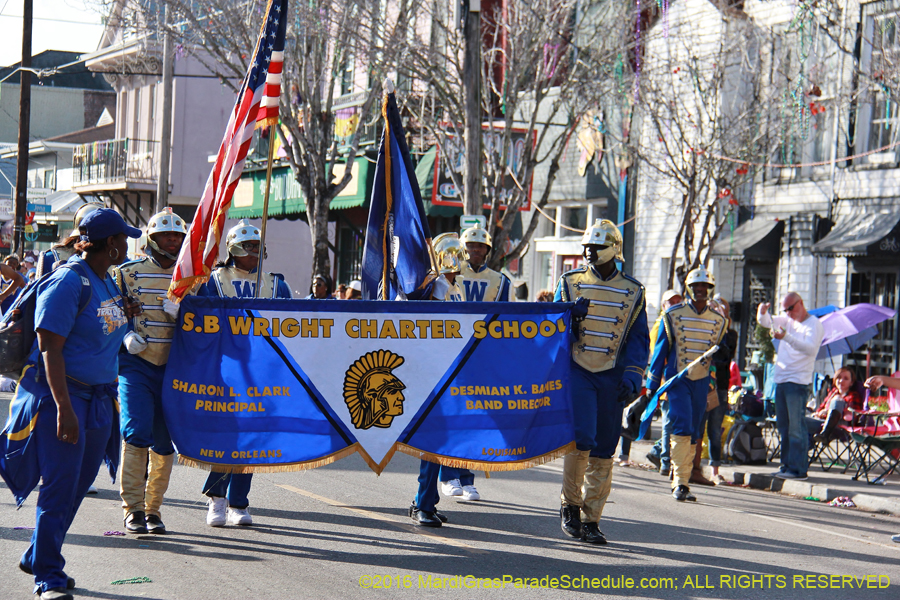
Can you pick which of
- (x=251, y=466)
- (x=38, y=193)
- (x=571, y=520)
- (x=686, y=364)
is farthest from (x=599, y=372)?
(x=38, y=193)

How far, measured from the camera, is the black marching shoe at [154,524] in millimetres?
7117

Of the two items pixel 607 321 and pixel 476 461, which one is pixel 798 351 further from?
pixel 476 461

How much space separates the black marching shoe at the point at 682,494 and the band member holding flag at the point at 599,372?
248 centimetres

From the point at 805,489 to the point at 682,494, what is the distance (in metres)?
2.05

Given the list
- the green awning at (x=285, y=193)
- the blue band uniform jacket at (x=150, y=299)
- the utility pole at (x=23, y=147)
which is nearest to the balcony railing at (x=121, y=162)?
→ the utility pole at (x=23, y=147)

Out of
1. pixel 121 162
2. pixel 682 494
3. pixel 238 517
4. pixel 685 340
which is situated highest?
pixel 121 162

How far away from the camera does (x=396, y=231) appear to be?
8141mm

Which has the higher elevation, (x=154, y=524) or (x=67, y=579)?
(x=67, y=579)

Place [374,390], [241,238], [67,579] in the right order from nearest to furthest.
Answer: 1. [67,579]
2. [374,390]
3. [241,238]

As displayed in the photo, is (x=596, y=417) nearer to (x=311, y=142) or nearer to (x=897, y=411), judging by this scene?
(x=897, y=411)

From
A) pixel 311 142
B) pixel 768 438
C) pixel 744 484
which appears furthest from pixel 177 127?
pixel 744 484

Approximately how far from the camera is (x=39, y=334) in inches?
203

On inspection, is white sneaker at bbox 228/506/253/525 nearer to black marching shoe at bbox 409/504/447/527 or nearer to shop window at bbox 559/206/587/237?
black marching shoe at bbox 409/504/447/527

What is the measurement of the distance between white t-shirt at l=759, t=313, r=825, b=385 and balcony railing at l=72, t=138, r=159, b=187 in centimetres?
2614
